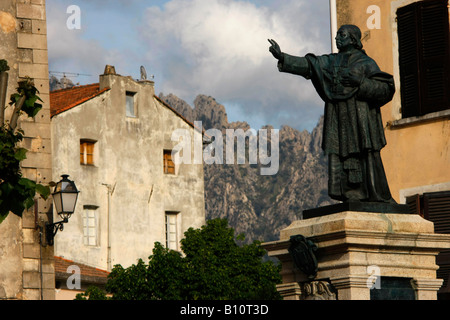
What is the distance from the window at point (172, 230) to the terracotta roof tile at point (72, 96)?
6.61 m

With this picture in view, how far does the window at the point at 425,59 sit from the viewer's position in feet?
71.1

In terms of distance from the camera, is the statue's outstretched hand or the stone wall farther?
the stone wall

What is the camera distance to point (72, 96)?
5091cm

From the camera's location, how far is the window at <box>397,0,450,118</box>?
71.1 feet

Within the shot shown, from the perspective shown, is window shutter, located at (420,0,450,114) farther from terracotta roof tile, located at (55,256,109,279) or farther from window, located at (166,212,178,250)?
window, located at (166,212,178,250)

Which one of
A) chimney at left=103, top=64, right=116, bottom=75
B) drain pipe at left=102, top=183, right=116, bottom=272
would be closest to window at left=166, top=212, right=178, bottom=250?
drain pipe at left=102, top=183, right=116, bottom=272

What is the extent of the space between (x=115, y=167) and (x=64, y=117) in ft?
11.3

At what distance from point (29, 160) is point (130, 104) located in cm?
3100

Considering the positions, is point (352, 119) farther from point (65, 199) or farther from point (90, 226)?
point (90, 226)

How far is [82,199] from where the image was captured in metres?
48.1

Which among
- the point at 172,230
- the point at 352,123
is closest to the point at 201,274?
the point at 172,230

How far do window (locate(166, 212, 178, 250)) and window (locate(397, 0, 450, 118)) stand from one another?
2993 centimetres
